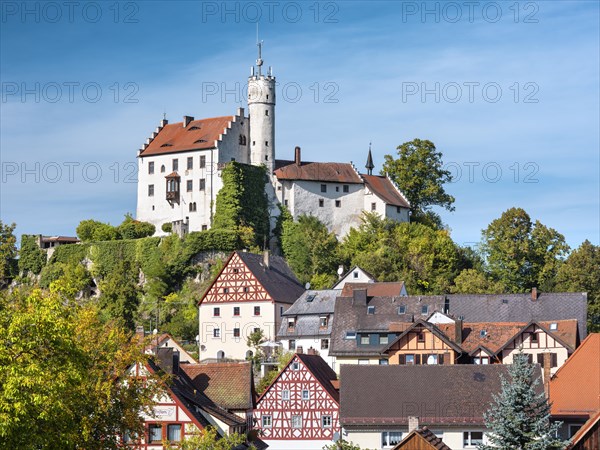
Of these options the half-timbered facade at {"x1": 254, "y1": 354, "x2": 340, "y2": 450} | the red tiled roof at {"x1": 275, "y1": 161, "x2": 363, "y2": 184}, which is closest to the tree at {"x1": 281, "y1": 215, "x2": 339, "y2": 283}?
the red tiled roof at {"x1": 275, "y1": 161, "x2": 363, "y2": 184}

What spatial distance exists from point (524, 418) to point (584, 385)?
52.0 feet

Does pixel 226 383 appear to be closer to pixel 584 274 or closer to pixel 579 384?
pixel 579 384

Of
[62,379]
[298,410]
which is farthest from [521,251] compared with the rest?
[62,379]

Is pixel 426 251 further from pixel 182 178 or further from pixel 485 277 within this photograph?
pixel 182 178

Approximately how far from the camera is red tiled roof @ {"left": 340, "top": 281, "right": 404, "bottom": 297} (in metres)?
77.8

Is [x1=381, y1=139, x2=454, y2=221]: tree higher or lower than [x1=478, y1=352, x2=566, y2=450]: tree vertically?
higher

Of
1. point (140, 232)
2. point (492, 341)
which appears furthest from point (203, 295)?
point (492, 341)

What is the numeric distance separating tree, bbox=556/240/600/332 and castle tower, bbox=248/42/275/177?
2617 cm

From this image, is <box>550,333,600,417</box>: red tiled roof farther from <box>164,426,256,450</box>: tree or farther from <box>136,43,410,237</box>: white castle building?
<box>136,43,410,237</box>: white castle building

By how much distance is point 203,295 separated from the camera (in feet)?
273

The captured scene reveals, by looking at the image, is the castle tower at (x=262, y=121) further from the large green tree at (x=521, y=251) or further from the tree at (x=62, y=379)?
the tree at (x=62, y=379)

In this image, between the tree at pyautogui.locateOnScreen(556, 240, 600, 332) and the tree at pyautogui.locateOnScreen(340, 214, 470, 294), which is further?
the tree at pyautogui.locateOnScreen(340, 214, 470, 294)

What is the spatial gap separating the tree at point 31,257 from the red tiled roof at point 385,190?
26.4 meters

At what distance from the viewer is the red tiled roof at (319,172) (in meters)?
99.6
